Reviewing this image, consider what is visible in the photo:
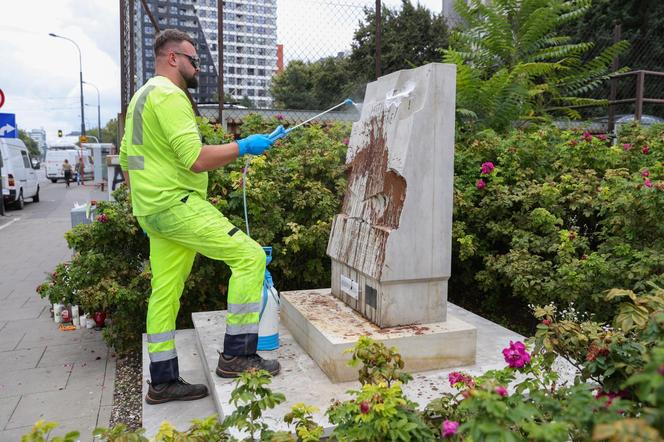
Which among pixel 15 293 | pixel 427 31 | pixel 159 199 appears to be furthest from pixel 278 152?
pixel 427 31

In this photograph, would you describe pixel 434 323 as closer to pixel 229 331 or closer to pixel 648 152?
pixel 229 331

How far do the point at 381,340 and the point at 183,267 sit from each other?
1.30m

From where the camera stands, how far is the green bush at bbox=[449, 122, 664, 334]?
4012mm

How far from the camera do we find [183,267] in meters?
3.41

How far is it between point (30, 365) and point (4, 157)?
1568cm

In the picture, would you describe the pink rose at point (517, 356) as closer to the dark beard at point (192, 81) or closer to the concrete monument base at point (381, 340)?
the concrete monument base at point (381, 340)

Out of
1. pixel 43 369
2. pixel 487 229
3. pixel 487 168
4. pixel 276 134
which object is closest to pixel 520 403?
pixel 276 134

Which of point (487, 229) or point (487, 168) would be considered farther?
point (487, 168)

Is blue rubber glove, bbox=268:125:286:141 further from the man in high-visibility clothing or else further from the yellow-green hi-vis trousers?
the yellow-green hi-vis trousers

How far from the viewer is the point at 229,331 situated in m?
3.24

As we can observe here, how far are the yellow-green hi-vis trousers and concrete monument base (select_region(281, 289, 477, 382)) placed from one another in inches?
18.1

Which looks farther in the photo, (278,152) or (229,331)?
(278,152)

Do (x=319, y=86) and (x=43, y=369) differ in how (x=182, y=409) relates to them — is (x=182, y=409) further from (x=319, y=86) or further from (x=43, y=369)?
(x=319, y=86)

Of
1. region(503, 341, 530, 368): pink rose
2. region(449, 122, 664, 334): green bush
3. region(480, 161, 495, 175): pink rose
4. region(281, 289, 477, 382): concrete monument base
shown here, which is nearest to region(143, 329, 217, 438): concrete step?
region(281, 289, 477, 382): concrete monument base
